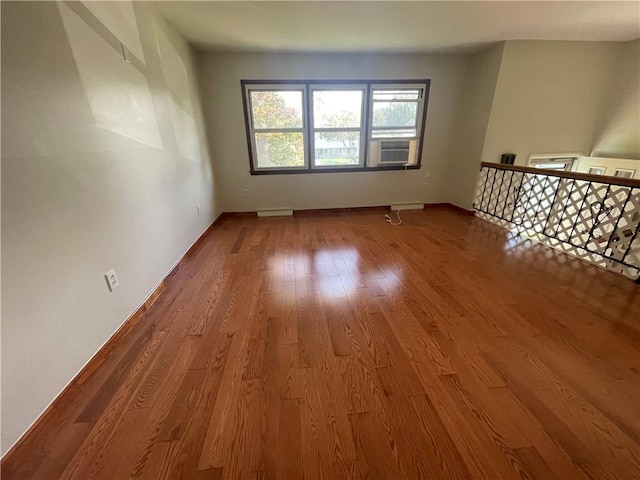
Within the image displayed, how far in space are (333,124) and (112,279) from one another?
3.46 meters

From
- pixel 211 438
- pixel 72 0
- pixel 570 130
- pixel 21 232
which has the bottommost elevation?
pixel 211 438

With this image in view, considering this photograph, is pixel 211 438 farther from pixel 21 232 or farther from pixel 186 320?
pixel 21 232

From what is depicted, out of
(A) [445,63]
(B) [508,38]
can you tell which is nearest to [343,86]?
(A) [445,63]

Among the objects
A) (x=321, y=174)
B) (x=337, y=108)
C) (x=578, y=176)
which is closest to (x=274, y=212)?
(x=321, y=174)

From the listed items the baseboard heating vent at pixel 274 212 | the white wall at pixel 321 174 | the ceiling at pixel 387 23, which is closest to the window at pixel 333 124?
the white wall at pixel 321 174

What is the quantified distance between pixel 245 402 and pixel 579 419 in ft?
4.97

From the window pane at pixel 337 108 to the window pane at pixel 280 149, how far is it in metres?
0.42

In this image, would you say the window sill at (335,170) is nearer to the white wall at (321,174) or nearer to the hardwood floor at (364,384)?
the white wall at (321,174)

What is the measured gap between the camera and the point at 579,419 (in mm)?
1110

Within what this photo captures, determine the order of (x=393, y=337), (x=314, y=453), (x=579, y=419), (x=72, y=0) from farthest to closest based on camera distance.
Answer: (x=393, y=337) → (x=72, y=0) → (x=579, y=419) → (x=314, y=453)

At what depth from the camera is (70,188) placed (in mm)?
1292

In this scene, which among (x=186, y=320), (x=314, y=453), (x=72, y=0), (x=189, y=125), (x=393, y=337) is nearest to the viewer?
(x=314, y=453)

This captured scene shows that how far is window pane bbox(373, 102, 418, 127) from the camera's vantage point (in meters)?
3.91

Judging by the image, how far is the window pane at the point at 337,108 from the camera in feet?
12.4
